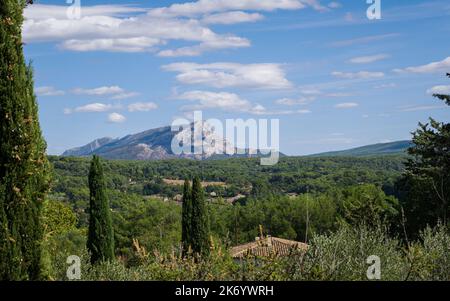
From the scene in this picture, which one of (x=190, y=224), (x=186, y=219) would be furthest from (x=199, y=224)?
(x=186, y=219)

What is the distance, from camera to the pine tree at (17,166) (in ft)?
22.6

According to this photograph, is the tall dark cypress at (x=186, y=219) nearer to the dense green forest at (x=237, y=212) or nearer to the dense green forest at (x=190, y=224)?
the dense green forest at (x=190, y=224)

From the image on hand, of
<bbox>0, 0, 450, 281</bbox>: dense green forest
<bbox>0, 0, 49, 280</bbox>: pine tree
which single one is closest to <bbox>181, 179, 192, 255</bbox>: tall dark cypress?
<bbox>0, 0, 450, 281</bbox>: dense green forest

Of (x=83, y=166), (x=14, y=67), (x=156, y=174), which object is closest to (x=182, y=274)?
(x=14, y=67)

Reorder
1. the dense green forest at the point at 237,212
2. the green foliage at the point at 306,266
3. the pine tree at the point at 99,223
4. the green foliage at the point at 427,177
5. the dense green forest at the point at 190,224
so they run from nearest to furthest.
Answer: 1. the green foliage at the point at 306,266
2. the dense green forest at the point at 190,224
3. the dense green forest at the point at 237,212
4. the pine tree at the point at 99,223
5. the green foliage at the point at 427,177

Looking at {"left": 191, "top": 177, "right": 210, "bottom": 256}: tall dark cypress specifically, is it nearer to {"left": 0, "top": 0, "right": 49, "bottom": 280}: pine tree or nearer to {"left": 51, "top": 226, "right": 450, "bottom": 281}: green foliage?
{"left": 51, "top": 226, "right": 450, "bottom": 281}: green foliage

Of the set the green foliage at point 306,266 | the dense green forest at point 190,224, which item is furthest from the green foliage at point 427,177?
the green foliage at point 306,266

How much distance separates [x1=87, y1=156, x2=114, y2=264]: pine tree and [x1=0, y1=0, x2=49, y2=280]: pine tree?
16.1m

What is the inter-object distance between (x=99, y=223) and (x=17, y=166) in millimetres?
16687

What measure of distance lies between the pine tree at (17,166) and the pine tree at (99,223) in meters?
16.1

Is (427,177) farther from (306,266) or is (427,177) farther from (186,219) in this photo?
(306,266)

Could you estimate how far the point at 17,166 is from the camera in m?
7.05
